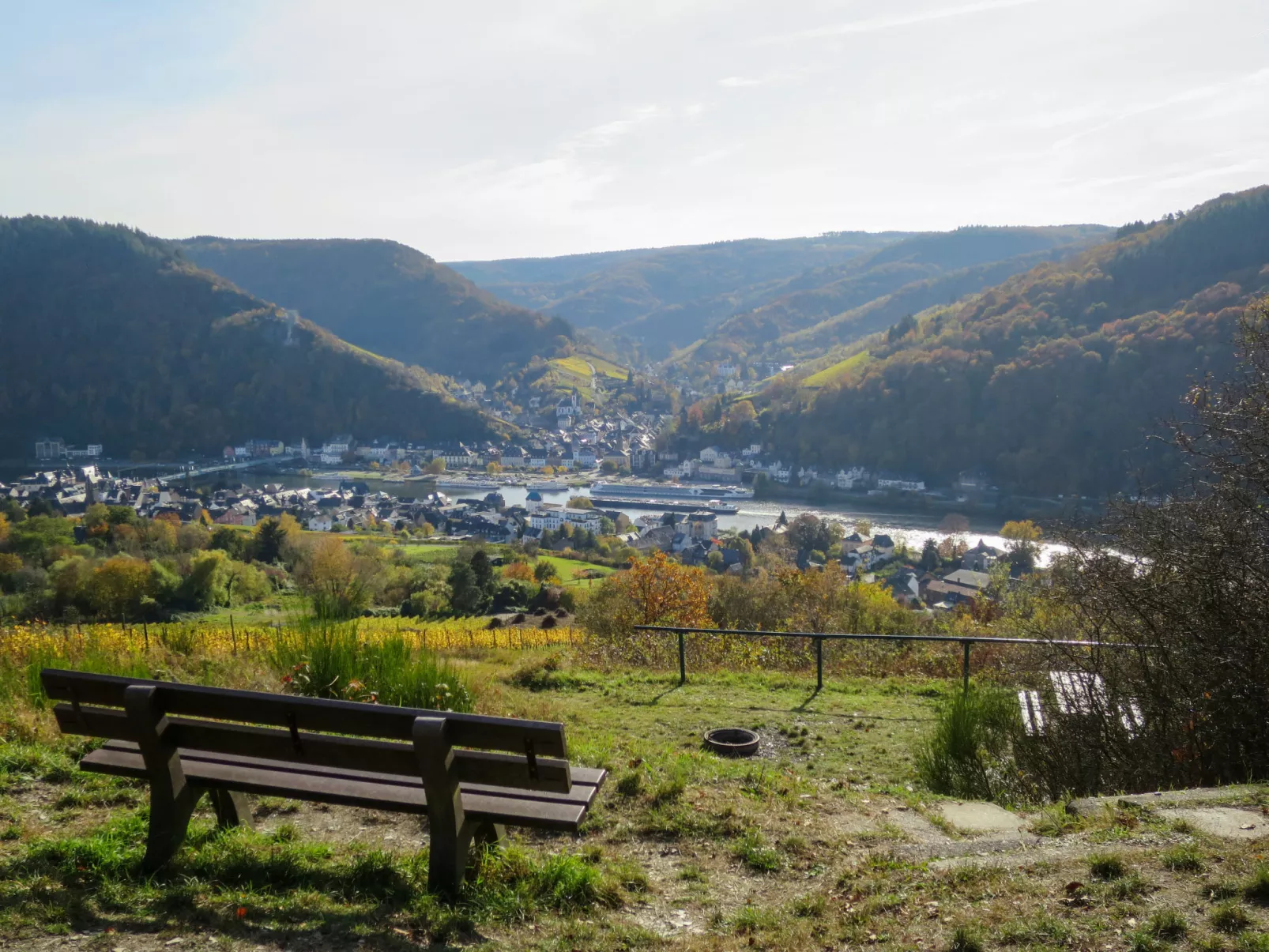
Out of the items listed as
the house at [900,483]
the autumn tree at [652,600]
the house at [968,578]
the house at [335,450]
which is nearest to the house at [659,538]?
the house at [968,578]

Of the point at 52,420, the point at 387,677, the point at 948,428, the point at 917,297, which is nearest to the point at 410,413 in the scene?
the point at 52,420

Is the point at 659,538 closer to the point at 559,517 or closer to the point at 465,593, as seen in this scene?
the point at 559,517

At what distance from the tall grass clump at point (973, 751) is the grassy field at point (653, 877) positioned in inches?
24.3

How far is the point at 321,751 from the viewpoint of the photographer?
9.39 feet

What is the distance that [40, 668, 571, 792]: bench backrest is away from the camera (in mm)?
2637

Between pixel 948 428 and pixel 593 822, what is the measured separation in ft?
287

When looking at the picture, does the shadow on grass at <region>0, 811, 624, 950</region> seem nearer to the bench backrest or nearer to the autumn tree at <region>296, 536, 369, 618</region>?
the bench backrest

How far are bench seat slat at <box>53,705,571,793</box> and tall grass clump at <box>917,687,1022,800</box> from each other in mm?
2989

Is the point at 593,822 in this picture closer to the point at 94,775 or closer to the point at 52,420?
the point at 94,775

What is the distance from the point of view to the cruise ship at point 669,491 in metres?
87.8

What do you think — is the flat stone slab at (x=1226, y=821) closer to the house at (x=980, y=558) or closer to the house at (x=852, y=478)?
the house at (x=980, y=558)

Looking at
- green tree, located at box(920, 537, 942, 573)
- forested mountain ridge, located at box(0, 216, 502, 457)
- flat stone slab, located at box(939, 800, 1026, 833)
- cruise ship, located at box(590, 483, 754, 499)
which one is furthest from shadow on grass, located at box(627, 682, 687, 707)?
forested mountain ridge, located at box(0, 216, 502, 457)

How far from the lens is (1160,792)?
3.74 meters

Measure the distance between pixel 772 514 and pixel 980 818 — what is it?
236 feet
